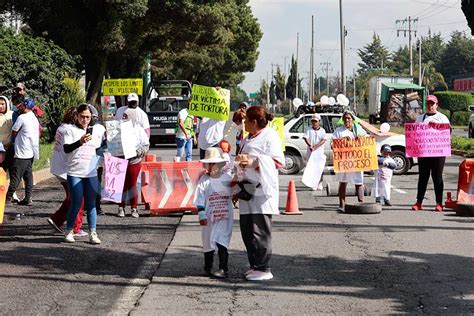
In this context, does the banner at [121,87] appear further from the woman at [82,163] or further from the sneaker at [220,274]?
the sneaker at [220,274]

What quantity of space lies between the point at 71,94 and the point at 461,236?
2264 centimetres

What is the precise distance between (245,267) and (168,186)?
495 centimetres

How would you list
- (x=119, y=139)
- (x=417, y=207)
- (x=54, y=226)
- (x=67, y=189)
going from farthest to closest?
(x=417, y=207) < (x=119, y=139) < (x=54, y=226) < (x=67, y=189)

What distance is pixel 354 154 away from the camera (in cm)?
1525

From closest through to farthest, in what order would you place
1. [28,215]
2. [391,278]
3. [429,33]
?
[391,278], [28,215], [429,33]

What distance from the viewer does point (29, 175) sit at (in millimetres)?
15336

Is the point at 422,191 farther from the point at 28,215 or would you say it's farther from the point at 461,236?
the point at 28,215

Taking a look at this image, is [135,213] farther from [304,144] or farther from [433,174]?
[304,144]

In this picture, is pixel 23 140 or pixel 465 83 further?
pixel 465 83

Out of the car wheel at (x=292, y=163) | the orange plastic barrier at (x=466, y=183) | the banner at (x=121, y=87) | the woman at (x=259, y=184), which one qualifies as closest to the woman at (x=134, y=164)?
the orange plastic barrier at (x=466, y=183)

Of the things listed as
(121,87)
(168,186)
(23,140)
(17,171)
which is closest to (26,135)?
(23,140)

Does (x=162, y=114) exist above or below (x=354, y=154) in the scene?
above

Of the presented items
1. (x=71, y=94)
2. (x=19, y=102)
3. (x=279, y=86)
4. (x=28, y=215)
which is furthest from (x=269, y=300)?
(x=279, y=86)

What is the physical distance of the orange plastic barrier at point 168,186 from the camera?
14.3m
